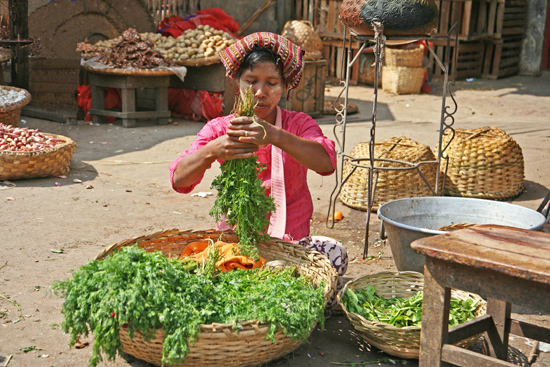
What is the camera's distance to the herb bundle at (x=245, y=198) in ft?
8.83

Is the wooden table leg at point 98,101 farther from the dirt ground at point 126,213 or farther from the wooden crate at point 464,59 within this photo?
the wooden crate at point 464,59

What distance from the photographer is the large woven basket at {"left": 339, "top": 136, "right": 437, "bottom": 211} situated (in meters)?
4.76

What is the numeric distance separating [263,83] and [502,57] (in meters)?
11.8

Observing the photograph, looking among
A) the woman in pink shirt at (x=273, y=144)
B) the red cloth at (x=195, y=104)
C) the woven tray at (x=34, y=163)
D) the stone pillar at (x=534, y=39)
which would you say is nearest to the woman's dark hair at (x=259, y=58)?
the woman in pink shirt at (x=273, y=144)

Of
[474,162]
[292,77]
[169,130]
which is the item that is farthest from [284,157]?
[169,130]

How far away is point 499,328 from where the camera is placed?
96.7 inches

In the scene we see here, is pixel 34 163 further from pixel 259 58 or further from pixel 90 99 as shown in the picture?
pixel 90 99

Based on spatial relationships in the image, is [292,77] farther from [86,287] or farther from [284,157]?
[86,287]

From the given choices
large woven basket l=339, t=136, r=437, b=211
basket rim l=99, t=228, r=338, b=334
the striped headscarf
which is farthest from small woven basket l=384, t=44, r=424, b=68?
basket rim l=99, t=228, r=338, b=334

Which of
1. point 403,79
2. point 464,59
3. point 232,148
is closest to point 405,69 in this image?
point 403,79

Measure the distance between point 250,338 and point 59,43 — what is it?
877 centimetres

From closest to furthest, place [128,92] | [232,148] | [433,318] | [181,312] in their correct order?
[433,318] < [181,312] < [232,148] < [128,92]

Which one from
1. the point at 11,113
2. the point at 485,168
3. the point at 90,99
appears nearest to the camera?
the point at 485,168

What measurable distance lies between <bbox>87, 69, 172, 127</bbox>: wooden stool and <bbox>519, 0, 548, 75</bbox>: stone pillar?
8.83m
